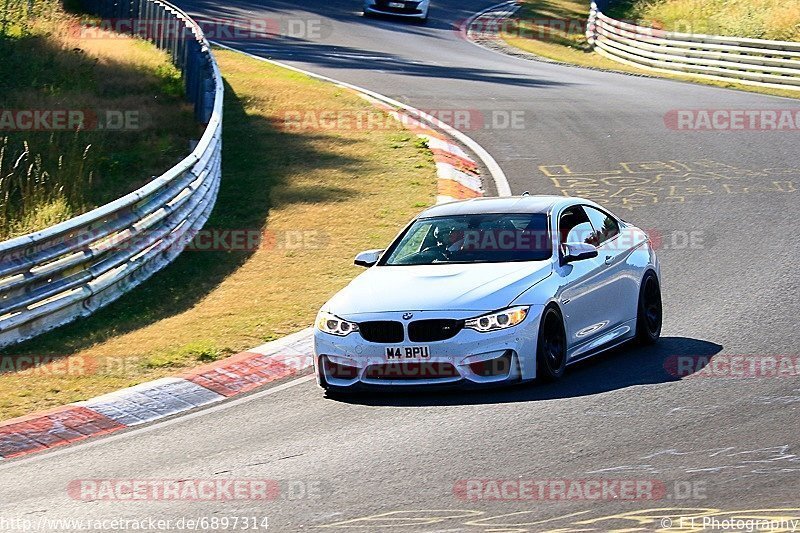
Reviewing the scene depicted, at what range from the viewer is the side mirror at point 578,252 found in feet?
35.7

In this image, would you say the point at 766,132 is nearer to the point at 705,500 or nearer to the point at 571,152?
the point at 571,152

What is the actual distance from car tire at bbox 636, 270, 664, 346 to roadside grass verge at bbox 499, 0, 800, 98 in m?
17.9

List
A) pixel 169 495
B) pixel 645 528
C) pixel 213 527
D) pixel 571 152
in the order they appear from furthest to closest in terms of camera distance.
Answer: pixel 571 152, pixel 169 495, pixel 213 527, pixel 645 528

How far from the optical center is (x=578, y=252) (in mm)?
10914

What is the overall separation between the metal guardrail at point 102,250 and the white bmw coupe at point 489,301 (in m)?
3.35

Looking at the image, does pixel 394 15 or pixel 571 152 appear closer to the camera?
pixel 571 152

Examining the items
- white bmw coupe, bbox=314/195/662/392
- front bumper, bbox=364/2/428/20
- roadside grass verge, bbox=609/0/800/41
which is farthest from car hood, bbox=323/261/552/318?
front bumper, bbox=364/2/428/20

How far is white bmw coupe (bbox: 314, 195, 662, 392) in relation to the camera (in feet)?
32.7

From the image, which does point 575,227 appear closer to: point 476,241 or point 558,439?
point 476,241

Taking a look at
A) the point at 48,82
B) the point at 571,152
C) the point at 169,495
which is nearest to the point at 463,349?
the point at 169,495

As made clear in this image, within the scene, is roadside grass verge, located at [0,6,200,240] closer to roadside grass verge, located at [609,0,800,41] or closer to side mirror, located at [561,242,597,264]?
side mirror, located at [561,242,597,264]

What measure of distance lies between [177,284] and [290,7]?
101 ft

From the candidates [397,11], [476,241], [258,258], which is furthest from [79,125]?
[397,11]

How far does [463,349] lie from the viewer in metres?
9.91
